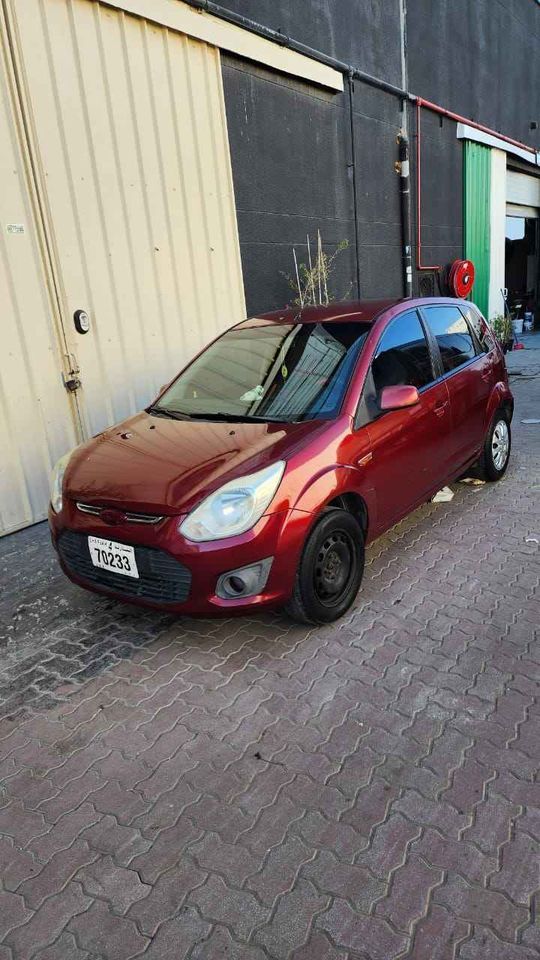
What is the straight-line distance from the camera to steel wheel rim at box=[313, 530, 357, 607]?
3.18 metres

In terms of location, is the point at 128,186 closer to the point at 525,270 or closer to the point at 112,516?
the point at 112,516

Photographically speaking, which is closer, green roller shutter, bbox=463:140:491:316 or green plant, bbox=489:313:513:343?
green roller shutter, bbox=463:140:491:316

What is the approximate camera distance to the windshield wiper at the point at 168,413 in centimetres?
372

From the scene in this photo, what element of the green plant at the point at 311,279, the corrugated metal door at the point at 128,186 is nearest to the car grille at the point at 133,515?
the corrugated metal door at the point at 128,186

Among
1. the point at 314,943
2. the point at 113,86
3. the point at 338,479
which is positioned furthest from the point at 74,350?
the point at 314,943

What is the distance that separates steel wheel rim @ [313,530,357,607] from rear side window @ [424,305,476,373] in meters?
1.79

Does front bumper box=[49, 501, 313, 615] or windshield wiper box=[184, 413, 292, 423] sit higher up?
windshield wiper box=[184, 413, 292, 423]

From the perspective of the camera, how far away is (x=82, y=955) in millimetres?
1746

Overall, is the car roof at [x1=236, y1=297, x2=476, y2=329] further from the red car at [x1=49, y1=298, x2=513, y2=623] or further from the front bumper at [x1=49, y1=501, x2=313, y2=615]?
the front bumper at [x1=49, y1=501, x2=313, y2=615]

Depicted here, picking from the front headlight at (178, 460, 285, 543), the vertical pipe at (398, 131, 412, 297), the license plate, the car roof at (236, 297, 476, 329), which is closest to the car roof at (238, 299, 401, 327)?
the car roof at (236, 297, 476, 329)

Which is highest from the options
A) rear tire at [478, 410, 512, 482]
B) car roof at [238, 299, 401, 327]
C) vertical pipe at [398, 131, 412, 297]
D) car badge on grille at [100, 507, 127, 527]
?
vertical pipe at [398, 131, 412, 297]

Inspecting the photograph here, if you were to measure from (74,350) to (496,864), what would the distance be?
4805 mm

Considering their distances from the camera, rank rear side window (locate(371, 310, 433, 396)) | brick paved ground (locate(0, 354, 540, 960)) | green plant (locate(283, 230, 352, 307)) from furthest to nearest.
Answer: green plant (locate(283, 230, 352, 307))
rear side window (locate(371, 310, 433, 396))
brick paved ground (locate(0, 354, 540, 960))

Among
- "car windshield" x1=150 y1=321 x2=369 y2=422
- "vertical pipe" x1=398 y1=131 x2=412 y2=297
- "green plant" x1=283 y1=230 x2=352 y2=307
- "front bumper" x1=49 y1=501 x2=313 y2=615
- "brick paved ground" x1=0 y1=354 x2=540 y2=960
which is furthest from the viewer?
"vertical pipe" x1=398 y1=131 x2=412 y2=297
